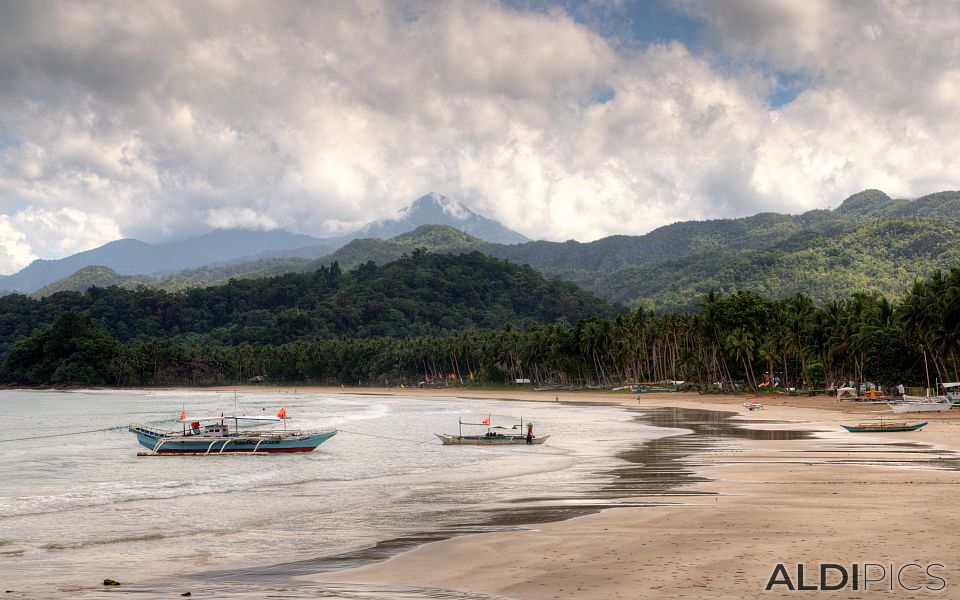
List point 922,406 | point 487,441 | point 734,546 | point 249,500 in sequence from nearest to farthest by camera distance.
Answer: point 734,546 < point 249,500 < point 487,441 < point 922,406

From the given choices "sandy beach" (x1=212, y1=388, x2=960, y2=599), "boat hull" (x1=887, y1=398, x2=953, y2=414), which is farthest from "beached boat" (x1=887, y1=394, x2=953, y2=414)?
"sandy beach" (x1=212, y1=388, x2=960, y2=599)

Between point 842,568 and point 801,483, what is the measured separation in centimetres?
1425

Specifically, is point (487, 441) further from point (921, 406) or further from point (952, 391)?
point (952, 391)

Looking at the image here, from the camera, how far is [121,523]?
27.1m

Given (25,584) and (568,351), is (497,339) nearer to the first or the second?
(568,351)

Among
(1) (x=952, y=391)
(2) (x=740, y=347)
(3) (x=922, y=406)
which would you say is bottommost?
(3) (x=922, y=406)

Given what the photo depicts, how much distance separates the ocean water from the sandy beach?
2.93m

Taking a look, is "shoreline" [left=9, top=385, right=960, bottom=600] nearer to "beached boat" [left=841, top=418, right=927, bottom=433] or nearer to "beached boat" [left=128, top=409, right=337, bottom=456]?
"beached boat" [left=841, top=418, right=927, bottom=433]

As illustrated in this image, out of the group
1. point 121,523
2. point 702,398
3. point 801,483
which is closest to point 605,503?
point 801,483

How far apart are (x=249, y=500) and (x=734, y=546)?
20.6m

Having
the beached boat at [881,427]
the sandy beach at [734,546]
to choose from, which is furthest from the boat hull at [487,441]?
the sandy beach at [734,546]

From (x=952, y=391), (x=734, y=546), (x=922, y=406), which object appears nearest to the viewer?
(x=734, y=546)

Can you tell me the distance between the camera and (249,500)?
31875 mm

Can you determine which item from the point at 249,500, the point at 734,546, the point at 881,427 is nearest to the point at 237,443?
the point at 249,500
